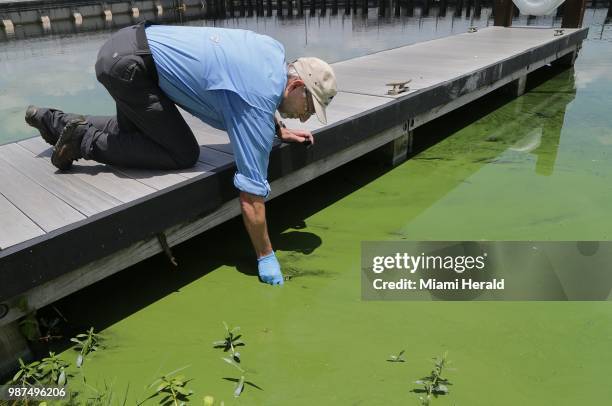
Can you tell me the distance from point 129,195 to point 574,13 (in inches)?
367

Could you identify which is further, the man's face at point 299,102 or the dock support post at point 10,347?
the man's face at point 299,102

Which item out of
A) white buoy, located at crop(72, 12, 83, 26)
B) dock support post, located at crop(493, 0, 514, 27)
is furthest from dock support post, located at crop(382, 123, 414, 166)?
white buoy, located at crop(72, 12, 83, 26)

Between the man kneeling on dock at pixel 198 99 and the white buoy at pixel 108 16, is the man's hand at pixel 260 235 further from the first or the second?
the white buoy at pixel 108 16

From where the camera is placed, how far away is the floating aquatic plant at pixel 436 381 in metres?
2.05

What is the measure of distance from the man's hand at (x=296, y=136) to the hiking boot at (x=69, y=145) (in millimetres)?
1180

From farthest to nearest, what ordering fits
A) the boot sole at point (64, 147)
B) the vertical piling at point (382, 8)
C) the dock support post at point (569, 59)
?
the vertical piling at point (382, 8)
the dock support post at point (569, 59)
the boot sole at point (64, 147)

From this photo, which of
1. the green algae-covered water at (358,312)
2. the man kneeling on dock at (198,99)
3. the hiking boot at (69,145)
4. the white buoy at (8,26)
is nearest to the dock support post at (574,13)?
the green algae-covered water at (358,312)

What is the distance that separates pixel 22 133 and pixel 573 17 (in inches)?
366

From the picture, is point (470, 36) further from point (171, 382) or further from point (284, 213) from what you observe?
point (171, 382)

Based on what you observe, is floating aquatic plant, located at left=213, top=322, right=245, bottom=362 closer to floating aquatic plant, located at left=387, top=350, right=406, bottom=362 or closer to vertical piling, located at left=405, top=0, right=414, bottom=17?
floating aquatic plant, located at left=387, top=350, right=406, bottom=362

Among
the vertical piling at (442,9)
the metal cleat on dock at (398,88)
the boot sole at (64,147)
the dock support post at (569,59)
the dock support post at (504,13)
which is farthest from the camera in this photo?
the vertical piling at (442,9)

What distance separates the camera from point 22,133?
557cm

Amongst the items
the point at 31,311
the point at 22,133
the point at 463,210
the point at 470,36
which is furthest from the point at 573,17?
the point at 31,311

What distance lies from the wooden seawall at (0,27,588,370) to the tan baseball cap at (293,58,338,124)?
663 millimetres
